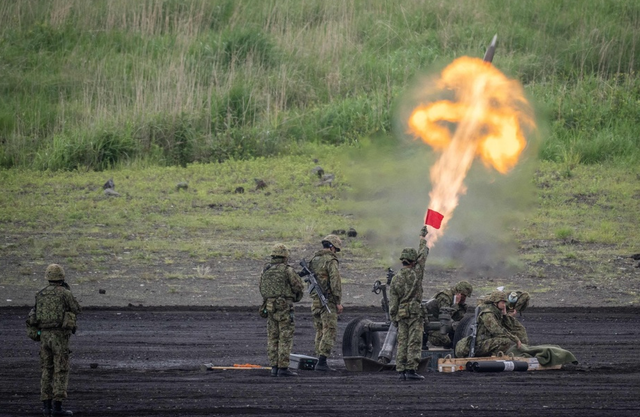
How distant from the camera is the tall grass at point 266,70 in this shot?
1124 inches

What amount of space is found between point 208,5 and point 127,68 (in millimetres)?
4573

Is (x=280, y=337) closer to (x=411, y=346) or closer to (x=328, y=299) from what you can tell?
(x=328, y=299)

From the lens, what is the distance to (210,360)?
1555 cm

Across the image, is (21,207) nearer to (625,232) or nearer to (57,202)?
(57,202)

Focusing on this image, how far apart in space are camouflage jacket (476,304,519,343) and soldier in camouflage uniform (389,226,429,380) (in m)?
1.28

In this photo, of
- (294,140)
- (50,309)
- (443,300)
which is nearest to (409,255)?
(443,300)

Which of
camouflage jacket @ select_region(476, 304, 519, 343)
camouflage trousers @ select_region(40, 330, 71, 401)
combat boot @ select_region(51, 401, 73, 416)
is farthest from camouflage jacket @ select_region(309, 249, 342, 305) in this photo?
combat boot @ select_region(51, 401, 73, 416)

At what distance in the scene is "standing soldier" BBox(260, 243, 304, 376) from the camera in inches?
566

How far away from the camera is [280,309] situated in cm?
1446

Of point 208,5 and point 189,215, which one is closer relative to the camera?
point 189,215

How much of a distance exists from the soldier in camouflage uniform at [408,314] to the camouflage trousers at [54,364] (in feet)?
13.9

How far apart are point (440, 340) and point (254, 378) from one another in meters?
2.96

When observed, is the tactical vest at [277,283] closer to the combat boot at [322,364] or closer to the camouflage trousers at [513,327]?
the combat boot at [322,364]

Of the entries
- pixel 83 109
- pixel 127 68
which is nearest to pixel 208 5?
pixel 127 68
